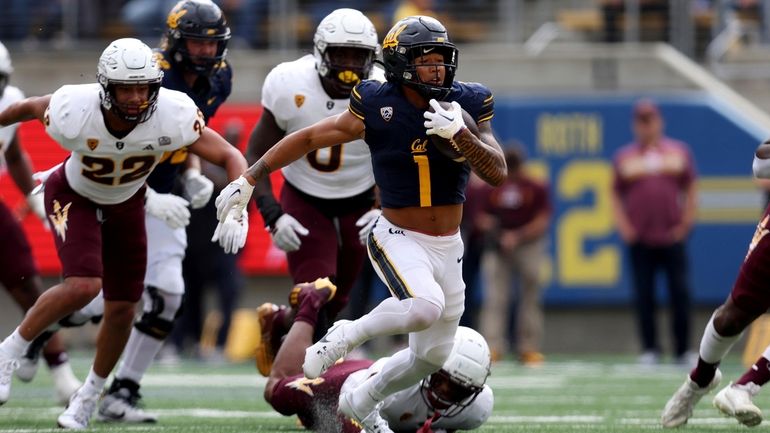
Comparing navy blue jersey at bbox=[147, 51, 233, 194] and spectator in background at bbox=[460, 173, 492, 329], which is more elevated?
navy blue jersey at bbox=[147, 51, 233, 194]

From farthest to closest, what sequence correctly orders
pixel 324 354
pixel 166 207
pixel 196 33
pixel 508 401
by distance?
pixel 508 401, pixel 196 33, pixel 166 207, pixel 324 354


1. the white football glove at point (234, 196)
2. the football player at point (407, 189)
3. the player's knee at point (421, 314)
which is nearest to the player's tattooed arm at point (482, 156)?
the football player at point (407, 189)

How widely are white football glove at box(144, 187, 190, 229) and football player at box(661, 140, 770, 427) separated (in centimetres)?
239

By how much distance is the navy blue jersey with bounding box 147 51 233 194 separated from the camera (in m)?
6.81

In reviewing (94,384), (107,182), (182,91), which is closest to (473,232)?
(182,91)

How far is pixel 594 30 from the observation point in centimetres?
1413

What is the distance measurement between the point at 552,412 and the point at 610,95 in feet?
21.4

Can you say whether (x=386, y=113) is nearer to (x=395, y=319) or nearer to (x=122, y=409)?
(x=395, y=319)

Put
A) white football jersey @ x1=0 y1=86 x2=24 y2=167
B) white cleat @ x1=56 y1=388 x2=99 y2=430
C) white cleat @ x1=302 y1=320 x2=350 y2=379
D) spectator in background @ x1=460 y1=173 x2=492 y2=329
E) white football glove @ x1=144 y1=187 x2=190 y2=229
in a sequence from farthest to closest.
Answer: spectator in background @ x1=460 y1=173 x2=492 y2=329
white football jersey @ x1=0 y1=86 x2=24 y2=167
white football glove @ x1=144 y1=187 x2=190 y2=229
white cleat @ x1=56 y1=388 x2=99 y2=430
white cleat @ x1=302 y1=320 x2=350 y2=379

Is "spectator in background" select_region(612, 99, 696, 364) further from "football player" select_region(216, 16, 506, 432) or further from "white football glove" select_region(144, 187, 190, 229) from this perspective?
"football player" select_region(216, 16, 506, 432)

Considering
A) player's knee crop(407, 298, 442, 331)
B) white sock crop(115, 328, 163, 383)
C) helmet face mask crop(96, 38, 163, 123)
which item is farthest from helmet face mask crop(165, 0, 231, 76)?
player's knee crop(407, 298, 442, 331)

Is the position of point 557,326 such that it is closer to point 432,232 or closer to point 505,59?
point 505,59

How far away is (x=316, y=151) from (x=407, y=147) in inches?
51.1

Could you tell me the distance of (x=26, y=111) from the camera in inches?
236
